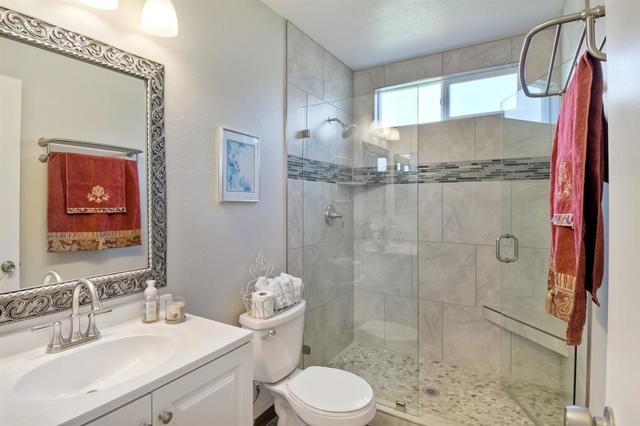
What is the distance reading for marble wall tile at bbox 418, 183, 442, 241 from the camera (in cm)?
270

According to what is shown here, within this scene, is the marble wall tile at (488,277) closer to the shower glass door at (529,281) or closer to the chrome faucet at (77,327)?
the shower glass door at (529,281)

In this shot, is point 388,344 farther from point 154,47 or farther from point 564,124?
point 154,47

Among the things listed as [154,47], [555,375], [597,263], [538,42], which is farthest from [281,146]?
[555,375]

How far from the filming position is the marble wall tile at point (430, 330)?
2715 millimetres

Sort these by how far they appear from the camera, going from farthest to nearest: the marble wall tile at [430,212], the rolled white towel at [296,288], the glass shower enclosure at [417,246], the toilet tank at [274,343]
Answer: the marble wall tile at [430,212]
the glass shower enclosure at [417,246]
the rolled white towel at [296,288]
the toilet tank at [274,343]

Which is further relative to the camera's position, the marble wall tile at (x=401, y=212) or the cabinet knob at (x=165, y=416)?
the marble wall tile at (x=401, y=212)

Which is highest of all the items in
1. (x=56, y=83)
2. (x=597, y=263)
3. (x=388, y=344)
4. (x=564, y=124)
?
(x=56, y=83)

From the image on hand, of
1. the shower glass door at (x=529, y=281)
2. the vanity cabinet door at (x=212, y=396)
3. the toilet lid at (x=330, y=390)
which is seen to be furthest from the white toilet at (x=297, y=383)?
the shower glass door at (x=529, y=281)

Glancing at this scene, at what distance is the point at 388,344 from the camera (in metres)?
2.51

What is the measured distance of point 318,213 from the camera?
8.22 feet

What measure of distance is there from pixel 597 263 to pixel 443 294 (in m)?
1.88

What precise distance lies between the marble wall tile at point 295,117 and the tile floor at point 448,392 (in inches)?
65.4

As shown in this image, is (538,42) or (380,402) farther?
(538,42)

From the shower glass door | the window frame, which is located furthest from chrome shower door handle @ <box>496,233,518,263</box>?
the window frame
